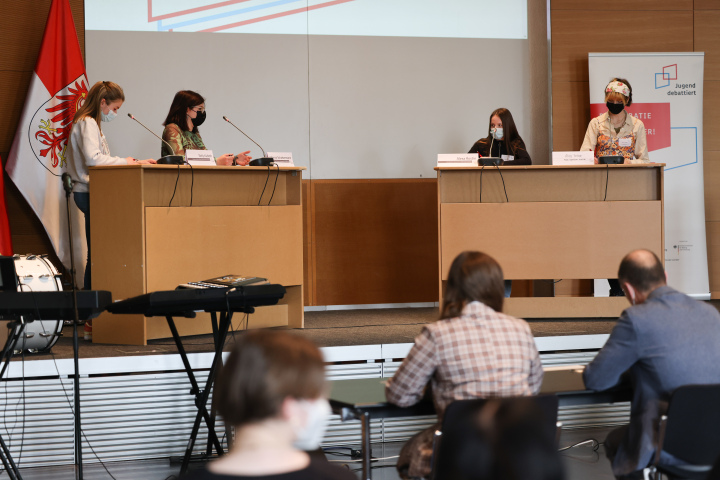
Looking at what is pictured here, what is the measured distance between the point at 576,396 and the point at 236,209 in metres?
2.59

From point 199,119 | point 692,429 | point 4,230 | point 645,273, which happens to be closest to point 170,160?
point 199,119

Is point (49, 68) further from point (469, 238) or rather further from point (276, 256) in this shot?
point (469, 238)

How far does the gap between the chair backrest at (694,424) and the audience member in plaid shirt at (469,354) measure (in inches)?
14.9

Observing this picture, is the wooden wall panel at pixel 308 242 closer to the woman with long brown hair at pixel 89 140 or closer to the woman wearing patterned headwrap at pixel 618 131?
the woman with long brown hair at pixel 89 140

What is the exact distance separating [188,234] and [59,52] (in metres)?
2.14

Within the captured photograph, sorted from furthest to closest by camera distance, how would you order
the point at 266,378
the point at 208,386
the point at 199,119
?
the point at 199,119
the point at 208,386
the point at 266,378

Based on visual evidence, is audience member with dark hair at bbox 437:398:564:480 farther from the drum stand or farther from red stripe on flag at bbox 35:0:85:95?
red stripe on flag at bbox 35:0:85:95

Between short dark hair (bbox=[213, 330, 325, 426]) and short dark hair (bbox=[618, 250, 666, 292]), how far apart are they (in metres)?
1.59

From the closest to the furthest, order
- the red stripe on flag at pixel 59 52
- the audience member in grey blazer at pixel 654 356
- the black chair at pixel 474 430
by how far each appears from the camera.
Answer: the black chair at pixel 474 430, the audience member in grey blazer at pixel 654 356, the red stripe on flag at pixel 59 52

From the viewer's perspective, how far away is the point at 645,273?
2.41 metres

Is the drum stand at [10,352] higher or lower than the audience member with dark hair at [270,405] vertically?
lower

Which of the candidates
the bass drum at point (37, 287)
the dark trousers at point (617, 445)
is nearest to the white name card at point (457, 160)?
the bass drum at point (37, 287)

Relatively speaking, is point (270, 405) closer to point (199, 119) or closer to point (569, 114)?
point (199, 119)

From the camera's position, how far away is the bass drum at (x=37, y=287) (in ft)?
12.4
